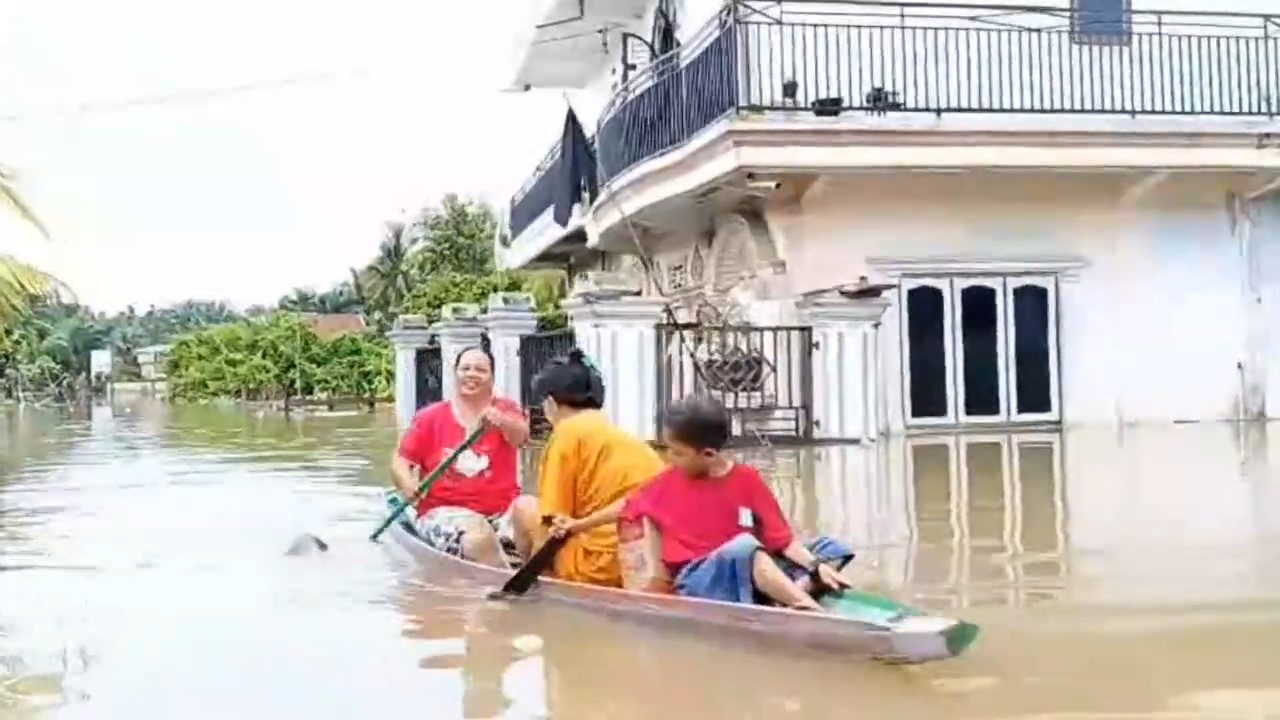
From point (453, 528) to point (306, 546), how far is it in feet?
4.79

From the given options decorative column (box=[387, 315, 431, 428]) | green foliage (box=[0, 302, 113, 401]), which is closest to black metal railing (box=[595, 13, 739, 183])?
decorative column (box=[387, 315, 431, 428])

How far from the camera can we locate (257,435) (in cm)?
2422

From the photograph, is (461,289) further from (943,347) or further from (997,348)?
(997,348)

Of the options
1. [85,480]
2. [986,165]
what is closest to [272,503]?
[85,480]

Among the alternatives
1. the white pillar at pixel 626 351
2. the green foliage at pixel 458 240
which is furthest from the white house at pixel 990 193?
the green foliage at pixel 458 240

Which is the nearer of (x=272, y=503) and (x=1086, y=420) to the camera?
(x=272, y=503)

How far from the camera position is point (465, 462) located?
8.02 metres

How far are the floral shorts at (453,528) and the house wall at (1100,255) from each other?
378 inches

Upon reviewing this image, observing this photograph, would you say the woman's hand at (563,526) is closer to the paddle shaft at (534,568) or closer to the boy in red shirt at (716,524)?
the paddle shaft at (534,568)

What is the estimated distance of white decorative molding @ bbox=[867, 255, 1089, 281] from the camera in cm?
1730

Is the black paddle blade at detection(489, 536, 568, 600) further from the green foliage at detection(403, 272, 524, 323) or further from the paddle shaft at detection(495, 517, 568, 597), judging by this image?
the green foliage at detection(403, 272, 524, 323)

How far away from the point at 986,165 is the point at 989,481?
5.10 m

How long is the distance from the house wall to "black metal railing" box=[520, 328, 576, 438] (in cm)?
275

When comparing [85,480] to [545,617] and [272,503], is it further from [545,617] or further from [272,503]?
[545,617]
